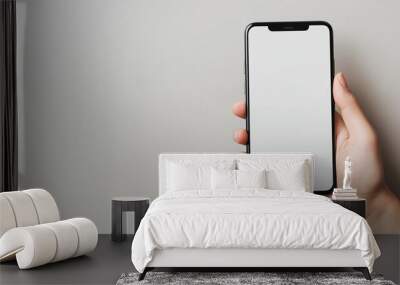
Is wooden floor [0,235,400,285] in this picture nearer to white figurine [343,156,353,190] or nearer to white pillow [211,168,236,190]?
white figurine [343,156,353,190]

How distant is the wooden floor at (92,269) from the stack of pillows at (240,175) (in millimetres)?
847

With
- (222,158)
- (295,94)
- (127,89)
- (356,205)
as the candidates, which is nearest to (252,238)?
(356,205)

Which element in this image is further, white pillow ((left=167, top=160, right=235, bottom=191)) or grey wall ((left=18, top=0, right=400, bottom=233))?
grey wall ((left=18, top=0, right=400, bottom=233))

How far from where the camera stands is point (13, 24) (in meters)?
6.79

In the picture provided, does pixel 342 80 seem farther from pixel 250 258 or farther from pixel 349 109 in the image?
pixel 250 258

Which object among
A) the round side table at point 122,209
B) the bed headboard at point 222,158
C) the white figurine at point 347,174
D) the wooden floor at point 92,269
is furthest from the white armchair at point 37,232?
the white figurine at point 347,174

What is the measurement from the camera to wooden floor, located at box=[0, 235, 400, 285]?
15.1ft

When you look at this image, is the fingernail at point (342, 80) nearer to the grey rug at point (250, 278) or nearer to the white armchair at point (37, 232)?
the grey rug at point (250, 278)

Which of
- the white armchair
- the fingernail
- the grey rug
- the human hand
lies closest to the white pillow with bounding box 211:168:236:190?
the human hand

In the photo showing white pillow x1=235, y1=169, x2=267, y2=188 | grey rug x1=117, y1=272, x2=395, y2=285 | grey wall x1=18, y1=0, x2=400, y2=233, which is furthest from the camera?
grey wall x1=18, y1=0, x2=400, y2=233

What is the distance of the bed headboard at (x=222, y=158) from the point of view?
640cm

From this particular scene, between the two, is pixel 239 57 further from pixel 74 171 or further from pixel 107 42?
pixel 74 171

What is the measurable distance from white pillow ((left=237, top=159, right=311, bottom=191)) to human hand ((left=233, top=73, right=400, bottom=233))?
0.46 metres

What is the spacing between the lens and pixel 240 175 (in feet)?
19.7
